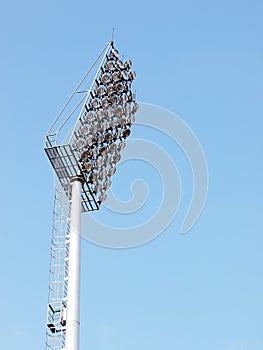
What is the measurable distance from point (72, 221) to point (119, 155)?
13.9 feet

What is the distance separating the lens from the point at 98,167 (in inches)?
1420

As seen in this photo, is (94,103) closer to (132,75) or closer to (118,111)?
(118,111)

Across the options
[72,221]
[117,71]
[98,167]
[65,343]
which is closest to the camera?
[65,343]

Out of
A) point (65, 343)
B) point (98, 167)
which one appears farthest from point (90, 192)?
point (65, 343)

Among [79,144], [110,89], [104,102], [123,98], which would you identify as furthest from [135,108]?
[79,144]

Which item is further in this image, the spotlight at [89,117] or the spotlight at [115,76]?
the spotlight at [115,76]

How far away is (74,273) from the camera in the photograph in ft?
105

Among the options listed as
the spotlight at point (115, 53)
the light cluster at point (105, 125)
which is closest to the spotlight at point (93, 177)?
the light cluster at point (105, 125)

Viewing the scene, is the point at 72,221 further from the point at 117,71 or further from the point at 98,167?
the point at 117,71

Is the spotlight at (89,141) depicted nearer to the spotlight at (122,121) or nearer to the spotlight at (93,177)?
the spotlight at (93,177)

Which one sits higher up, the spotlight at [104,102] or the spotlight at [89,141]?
the spotlight at [104,102]

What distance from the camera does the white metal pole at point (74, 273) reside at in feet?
101

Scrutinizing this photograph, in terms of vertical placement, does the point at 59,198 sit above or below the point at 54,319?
above

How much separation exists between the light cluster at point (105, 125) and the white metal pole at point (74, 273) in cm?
109
